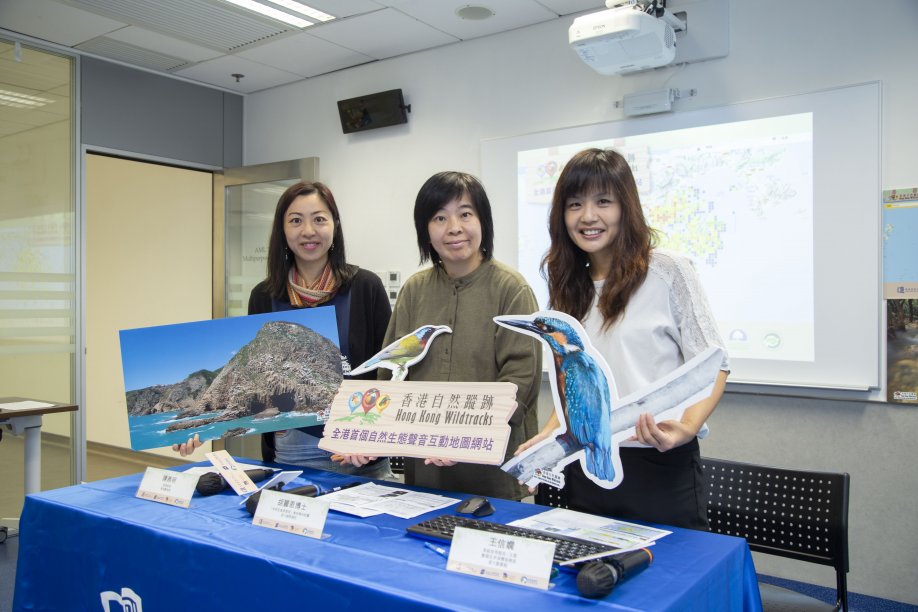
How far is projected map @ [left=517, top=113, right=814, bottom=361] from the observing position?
3.20 m

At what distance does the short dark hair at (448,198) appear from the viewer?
1.90 metres

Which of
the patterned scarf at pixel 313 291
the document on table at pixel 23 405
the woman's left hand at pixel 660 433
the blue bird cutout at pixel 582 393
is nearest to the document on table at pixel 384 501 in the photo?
the blue bird cutout at pixel 582 393

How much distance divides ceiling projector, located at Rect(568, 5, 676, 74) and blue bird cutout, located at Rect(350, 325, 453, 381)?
1846 millimetres

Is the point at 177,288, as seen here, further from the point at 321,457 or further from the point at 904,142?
the point at 904,142

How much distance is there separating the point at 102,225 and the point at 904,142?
19.7 feet

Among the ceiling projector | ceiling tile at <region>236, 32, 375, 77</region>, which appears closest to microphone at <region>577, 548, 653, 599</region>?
the ceiling projector

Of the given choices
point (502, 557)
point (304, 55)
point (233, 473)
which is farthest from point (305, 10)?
point (502, 557)

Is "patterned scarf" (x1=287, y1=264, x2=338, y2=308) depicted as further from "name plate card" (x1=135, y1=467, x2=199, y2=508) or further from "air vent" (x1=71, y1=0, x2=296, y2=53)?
"air vent" (x1=71, y1=0, x2=296, y2=53)

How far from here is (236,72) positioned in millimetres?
4941

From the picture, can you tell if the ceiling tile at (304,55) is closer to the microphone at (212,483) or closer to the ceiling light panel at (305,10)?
the ceiling light panel at (305,10)

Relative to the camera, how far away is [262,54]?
457 cm

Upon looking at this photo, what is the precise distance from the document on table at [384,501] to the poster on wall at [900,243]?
232cm

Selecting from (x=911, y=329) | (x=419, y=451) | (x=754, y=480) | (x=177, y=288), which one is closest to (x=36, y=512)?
(x=419, y=451)

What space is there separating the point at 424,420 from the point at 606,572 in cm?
63
